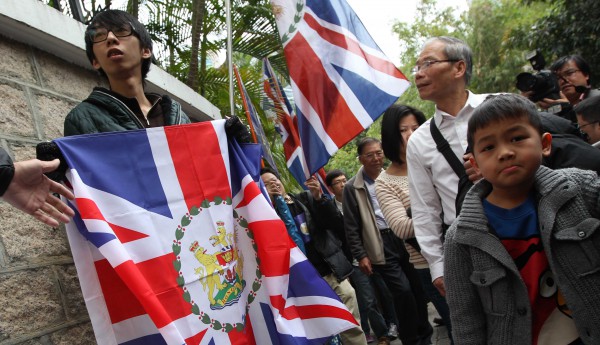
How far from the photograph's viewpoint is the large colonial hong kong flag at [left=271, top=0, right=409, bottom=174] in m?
3.70

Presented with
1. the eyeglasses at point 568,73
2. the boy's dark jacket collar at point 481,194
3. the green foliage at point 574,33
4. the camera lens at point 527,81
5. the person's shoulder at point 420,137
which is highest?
the green foliage at point 574,33

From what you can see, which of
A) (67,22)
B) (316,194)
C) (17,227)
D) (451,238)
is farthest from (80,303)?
(316,194)

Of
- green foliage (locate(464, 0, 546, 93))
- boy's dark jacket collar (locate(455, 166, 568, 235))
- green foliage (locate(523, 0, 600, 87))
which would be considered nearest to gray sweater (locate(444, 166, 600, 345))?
boy's dark jacket collar (locate(455, 166, 568, 235))

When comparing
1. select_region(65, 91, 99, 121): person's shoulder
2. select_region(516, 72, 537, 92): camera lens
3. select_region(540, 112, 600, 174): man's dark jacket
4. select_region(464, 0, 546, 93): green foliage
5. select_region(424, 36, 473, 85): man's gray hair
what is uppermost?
select_region(464, 0, 546, 93): green foliage

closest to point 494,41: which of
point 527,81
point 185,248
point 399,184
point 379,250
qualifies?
point 379,250

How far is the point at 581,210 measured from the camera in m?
1.81

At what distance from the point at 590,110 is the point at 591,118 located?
0.05 meters

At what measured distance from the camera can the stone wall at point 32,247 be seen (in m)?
2.14

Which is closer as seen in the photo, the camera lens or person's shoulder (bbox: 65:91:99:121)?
person's shoulder (bbox: 65:91:99:121)

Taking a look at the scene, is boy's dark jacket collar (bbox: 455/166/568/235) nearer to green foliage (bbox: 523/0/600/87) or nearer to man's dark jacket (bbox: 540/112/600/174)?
man's dark jacket (bbox: 540/112/600/174)

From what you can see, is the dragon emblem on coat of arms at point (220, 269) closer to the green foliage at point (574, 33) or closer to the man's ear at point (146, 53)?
the man's ear at point (146, 53)

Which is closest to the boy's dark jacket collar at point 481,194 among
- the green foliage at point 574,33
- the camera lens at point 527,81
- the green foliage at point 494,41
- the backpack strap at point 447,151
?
the backpack strap at point 447,151

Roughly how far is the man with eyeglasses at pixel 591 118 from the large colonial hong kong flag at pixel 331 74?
1.08 metres

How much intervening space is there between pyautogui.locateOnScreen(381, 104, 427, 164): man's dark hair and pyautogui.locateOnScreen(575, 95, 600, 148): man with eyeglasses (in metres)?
1.23
